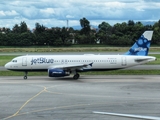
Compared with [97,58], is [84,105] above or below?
below

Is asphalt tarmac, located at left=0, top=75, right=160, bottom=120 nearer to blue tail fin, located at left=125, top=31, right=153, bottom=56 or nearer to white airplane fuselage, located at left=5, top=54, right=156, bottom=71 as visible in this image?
white airplane fuselage, located at left=5, top=54, right=156, bottom=71

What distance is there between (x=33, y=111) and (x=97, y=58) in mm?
19744

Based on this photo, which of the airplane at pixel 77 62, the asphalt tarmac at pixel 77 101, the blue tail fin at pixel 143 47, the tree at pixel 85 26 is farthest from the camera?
the tree at pixel 85 26

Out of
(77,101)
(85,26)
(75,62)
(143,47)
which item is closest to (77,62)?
(75,62)

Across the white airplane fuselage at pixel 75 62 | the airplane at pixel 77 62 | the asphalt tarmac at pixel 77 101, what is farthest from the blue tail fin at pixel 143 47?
the asphalt tarmac at pixel 77 101

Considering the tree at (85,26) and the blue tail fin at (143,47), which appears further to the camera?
the tree at (85,26)

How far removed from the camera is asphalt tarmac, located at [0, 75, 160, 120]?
19286 millimetres

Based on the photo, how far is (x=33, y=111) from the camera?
66.8 feet

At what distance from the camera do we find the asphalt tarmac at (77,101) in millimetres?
19286

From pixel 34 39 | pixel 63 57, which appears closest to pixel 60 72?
pixel 63 57

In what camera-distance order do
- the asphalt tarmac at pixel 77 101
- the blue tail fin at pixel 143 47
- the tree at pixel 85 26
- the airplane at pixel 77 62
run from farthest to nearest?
1. the tree at pixel 85 26
2. the blue tail fin at pixel 143 47
3. the airplane at pixel 77 62
4. the asphalt tarmac at pixel 77 101

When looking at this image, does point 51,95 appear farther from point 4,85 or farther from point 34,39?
point 34,39

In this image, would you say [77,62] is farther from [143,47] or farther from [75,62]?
[143,47]

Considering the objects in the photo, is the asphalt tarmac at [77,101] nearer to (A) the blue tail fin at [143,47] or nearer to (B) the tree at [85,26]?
(A) the blue tail fin at [143,47]
